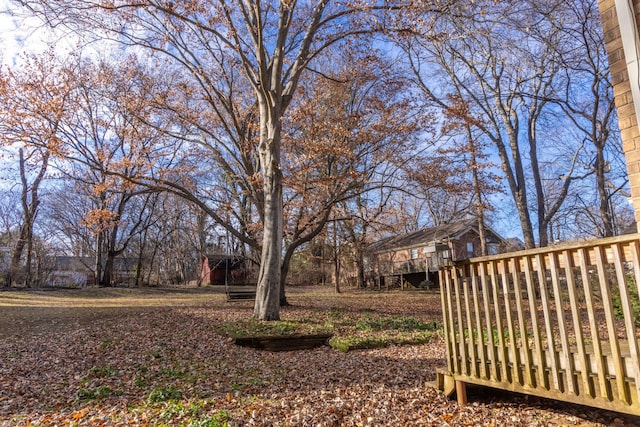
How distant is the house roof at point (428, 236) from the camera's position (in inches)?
1172

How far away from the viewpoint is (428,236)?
31.0 m

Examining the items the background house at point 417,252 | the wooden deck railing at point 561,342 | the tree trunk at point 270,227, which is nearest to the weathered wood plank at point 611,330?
the wooden deck railing at point 561,342

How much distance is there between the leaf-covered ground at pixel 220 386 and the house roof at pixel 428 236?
22.8 meters

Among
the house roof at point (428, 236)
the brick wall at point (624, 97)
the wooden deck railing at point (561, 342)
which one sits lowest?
the wooden deck railing at point (561, 342)

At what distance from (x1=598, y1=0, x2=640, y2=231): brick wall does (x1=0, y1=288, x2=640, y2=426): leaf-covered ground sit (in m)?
2.31

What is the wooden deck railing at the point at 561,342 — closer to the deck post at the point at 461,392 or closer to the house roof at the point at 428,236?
the deck post at the point at 461,392

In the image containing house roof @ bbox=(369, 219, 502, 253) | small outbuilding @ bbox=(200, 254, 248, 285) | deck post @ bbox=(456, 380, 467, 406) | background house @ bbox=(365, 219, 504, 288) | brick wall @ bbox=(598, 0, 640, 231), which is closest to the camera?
brick wall @ bbox=(598, 0, 640, 231)

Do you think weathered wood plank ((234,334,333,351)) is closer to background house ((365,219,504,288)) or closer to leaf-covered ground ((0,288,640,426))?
leaf-covered ground ((0,288,640,426))

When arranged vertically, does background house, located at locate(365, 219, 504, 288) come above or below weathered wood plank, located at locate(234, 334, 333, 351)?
above

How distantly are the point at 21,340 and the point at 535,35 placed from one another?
17.8 meters

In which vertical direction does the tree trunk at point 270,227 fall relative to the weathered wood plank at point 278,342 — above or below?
above

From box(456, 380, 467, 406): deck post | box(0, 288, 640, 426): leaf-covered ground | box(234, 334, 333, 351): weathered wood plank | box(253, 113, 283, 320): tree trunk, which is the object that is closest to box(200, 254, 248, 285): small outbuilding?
box(253, 113, 283, 320): tree trunk

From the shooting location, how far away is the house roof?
29.8 m

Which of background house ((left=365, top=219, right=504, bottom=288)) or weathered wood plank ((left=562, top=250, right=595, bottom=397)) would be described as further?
background house ((left=365, top=219, right=504, bottom=288))
